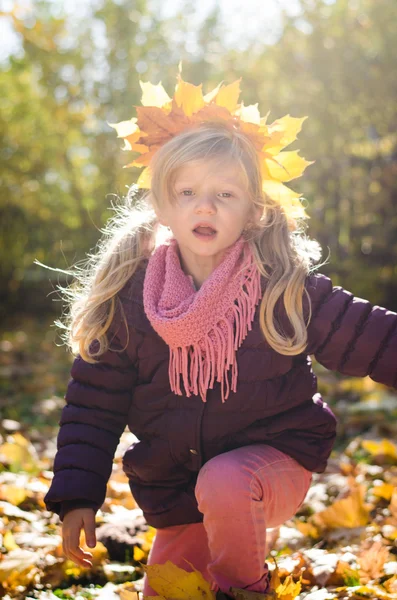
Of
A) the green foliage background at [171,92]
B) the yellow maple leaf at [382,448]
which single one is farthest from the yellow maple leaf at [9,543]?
the green foliage background at [171,92]

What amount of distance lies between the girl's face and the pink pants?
1.96 feet

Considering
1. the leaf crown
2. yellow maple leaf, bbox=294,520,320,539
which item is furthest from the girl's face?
yellow maple leaf, bbox=294,520,320,539

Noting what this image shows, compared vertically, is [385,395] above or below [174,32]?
below

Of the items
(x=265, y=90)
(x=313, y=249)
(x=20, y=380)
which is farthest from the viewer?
(x=265, y=90)

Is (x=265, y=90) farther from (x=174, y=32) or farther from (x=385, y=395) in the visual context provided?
(x=385, y=395)

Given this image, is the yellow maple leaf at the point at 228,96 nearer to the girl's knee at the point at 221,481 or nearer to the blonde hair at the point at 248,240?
the blonde hair at the point at 248,240

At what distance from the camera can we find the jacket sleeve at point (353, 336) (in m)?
1.99

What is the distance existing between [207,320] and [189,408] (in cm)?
25

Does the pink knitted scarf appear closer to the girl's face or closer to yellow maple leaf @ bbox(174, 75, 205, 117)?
the girl's face

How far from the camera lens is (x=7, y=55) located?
8141 millimetres

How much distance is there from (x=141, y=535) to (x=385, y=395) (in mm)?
2292

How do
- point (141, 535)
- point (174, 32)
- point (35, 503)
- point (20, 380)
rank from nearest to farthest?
point (141, 535)
point (35, 503)
point (20, 380)
point (174, 32)

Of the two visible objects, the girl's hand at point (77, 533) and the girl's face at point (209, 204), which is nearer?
the girl's hand at point (77, 533)

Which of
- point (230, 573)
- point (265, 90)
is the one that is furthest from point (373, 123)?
point (230, 573)
